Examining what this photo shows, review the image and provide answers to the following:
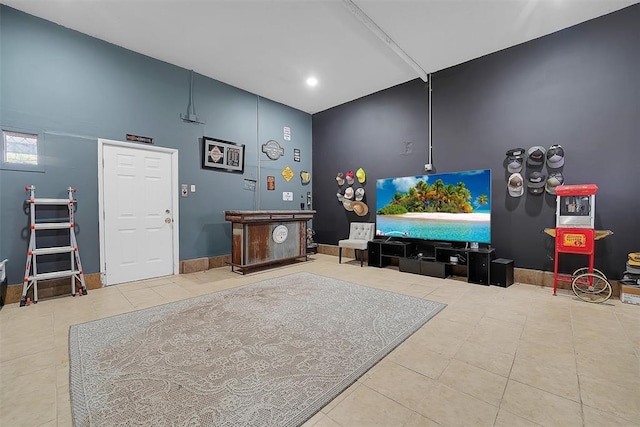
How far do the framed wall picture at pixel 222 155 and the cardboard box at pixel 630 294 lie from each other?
5.78m

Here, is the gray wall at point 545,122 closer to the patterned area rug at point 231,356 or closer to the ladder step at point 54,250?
the patterned area rug at point 231,356

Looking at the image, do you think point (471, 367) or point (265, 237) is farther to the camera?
point (265, 237)

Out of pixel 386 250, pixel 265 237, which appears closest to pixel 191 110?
pixel 265 237

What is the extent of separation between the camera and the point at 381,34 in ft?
11.7

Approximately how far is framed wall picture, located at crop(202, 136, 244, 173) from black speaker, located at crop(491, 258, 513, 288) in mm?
4618

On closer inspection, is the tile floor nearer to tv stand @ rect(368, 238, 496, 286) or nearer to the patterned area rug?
the patterned area rug

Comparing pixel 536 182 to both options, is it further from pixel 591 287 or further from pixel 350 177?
pixel 350 177

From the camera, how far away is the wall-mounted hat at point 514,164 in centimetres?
385

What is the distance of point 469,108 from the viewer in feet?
14.3

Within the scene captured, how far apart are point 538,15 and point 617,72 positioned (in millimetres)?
1186

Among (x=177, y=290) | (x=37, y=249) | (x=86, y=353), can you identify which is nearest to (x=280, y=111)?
(x=177, y=290)

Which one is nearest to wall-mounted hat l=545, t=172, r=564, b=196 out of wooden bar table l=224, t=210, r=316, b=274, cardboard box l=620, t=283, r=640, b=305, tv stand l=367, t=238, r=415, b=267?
cardboard box l=620, t=283, r=640, b=305

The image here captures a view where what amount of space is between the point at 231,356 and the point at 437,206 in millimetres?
3739

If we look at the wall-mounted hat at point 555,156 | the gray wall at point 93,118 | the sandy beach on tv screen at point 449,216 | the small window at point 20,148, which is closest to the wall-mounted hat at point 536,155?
the wall-mounted hat at point 555,156
